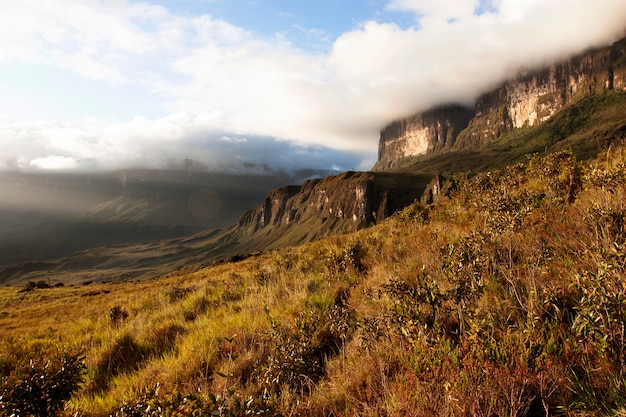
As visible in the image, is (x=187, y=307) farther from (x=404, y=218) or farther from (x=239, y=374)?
(x=404, y=218)

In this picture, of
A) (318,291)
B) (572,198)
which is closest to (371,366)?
(318,291)

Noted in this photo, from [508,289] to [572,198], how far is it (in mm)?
5269

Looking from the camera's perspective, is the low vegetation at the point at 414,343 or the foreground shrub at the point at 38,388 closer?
the low vegetation at the point at 414,343

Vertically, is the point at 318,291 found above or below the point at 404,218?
below

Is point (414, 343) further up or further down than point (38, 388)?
further up

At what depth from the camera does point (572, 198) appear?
7.79m

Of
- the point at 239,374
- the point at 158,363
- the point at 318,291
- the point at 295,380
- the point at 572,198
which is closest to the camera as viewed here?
the point at 295,380

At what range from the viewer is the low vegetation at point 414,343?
260 cm

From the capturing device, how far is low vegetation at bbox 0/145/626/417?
260 centimetres

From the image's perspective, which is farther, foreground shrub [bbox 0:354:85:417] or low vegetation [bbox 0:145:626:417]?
foreground shrub [bbox 0:354:85:417]

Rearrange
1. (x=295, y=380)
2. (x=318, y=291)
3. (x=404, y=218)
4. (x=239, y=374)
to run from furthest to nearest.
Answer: (x=404, y=218) → (x=318, y=291) → (x=239, y=374) → (x=295, y=380)

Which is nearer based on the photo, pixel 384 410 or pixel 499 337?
pixel 384 410

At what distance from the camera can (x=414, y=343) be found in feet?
11.3

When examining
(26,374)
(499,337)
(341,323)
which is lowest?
(26,374)
